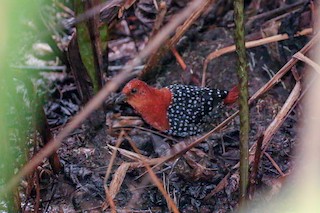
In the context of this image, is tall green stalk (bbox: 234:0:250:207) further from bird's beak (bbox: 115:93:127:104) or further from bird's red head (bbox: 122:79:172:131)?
bird's beak (bbox: 115:93:127:104)

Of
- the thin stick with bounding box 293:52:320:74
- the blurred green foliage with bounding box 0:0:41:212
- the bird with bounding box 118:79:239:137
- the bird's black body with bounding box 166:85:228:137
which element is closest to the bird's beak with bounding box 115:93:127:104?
the bird with bounding box 118:79:239:137

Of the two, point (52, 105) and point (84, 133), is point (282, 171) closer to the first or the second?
point (84, 133)

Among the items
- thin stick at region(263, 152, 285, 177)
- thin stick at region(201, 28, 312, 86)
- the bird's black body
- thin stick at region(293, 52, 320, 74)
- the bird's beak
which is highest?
thin stick at region(293, 52, 320, 74)

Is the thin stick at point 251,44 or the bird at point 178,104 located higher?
the thin stick at point 251,44

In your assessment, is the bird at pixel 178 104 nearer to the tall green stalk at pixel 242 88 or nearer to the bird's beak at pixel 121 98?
the bird's beak at pixel 121 98

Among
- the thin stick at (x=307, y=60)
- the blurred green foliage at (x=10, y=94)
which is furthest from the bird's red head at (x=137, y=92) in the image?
the thin stick at (x=307, y=60)

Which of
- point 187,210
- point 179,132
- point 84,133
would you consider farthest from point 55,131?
point 187,210
